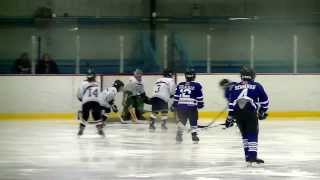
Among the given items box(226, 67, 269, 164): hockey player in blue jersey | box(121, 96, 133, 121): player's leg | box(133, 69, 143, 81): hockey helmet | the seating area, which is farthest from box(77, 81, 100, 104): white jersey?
the seating area

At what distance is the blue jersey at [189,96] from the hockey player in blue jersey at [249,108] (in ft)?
10.7

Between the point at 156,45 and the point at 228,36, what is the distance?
299cm

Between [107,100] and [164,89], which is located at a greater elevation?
[164,89]

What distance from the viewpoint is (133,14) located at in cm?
2605

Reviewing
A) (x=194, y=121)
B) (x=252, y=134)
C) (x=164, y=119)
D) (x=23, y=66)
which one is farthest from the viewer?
(x=23, y=66)

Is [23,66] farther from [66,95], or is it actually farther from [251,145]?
[251,145]

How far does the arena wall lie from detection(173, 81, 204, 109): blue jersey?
22.1 feet

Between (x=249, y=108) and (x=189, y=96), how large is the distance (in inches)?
138

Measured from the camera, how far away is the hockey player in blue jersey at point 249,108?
→ 10688mm

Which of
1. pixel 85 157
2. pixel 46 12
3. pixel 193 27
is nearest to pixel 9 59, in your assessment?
pixel 46 12

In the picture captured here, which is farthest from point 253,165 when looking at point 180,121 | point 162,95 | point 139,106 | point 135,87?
point 139,106

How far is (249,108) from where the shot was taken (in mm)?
10719

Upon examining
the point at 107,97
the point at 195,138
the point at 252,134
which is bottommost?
the point at 195,138

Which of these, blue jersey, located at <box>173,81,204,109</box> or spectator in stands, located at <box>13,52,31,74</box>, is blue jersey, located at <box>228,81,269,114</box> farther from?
spectator in stands, located at <box>13,52,31,74</box>
